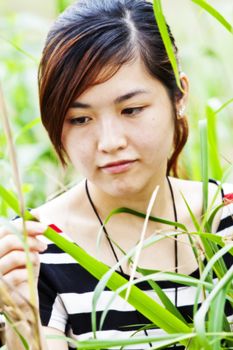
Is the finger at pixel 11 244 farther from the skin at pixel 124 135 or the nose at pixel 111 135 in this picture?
the nose at pixel 111 135

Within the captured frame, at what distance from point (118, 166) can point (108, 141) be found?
0.05m

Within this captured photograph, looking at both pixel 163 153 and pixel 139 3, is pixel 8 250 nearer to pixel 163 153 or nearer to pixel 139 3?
pixel 163 153

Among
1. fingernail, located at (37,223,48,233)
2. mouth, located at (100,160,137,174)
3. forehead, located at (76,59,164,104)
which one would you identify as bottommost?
fingernail, located at (37,223,48,233)

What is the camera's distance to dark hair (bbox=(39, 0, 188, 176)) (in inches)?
50.5

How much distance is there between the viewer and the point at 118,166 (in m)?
1.25

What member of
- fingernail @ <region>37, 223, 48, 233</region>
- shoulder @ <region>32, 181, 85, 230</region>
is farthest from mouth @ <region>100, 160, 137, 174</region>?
fingernail @ <region>37, 223, 48, 233</region>

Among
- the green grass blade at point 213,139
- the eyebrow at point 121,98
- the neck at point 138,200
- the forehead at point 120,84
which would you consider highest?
the forehead at point 120,84

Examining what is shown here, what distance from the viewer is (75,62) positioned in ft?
4.27

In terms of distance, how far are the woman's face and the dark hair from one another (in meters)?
0.02

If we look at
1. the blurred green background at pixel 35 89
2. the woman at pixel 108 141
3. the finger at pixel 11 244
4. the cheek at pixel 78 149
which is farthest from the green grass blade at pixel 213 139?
the blurred green background at pixel 35 89

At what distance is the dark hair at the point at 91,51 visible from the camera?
1.28 meters

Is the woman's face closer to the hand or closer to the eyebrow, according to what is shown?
the eyebrow

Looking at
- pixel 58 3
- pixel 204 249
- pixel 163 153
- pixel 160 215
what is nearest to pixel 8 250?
pixel 204 249

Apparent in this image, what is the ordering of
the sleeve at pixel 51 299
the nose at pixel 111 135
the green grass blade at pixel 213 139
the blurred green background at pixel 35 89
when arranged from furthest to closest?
the blurred green background at pixel 35 89 < the sleeve at pixel 51 299 < the nose at pixel 111 135 < the green grass blade at pixel 213 139
